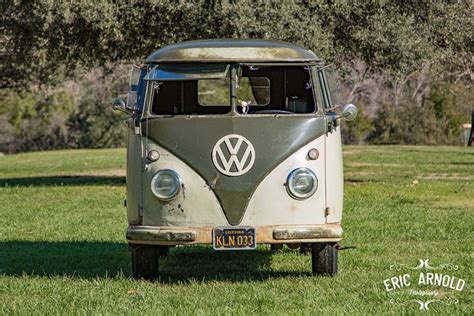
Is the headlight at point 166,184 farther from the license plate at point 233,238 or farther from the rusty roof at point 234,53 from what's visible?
the rusty roof at point 234,53

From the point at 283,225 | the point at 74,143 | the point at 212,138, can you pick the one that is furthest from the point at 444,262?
the point at 74,143

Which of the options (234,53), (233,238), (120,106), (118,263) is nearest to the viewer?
(233,238)

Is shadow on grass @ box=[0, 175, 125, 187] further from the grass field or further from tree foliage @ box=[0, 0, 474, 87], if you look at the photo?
tree foliage @ box=[0, 0, 474, 87]

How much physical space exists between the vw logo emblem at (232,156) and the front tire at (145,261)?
3.50 feet

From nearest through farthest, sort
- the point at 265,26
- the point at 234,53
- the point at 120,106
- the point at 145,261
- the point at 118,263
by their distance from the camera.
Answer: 1. the point at 234,53
2. the point at 145,261
3. the point at 120,106
4. the point at 118,263
5. the point at 265,26

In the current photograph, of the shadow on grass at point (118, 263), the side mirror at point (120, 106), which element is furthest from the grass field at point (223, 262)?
the side mirror at point (120, 106)

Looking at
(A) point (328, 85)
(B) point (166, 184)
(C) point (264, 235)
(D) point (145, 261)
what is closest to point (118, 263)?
(D) point (145, 261)

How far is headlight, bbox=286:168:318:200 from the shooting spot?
9.66 meters

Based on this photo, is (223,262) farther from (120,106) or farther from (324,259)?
(120,106)

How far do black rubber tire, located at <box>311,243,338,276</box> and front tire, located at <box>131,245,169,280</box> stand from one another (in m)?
1.46

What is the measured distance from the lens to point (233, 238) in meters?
9.53

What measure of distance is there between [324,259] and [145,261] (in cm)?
164

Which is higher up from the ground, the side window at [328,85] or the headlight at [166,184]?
the side window at [328,85]

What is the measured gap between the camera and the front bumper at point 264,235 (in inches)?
376
